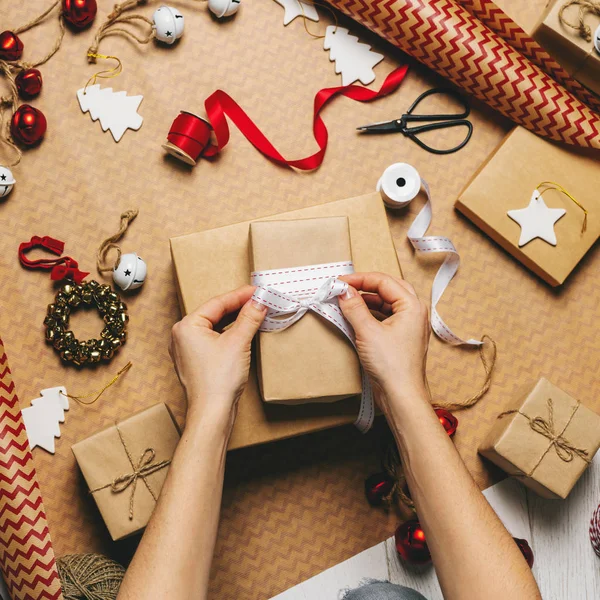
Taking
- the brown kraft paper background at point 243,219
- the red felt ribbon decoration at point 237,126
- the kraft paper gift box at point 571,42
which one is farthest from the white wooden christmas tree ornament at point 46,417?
the kraft paper gift box at point 571,42

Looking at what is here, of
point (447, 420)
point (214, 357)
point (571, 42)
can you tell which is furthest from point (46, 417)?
point (571, 42)

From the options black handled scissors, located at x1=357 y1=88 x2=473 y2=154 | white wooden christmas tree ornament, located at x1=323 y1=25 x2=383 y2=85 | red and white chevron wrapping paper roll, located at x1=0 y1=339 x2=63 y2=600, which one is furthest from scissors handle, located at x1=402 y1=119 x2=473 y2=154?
red and white chevron wrapping paper roll, located at x1=0 y1=339 x2=63 y2=600

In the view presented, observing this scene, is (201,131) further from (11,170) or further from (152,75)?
(11,170)

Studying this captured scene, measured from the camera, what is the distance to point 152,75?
51.3 inches

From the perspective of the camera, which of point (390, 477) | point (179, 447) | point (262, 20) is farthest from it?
point (262, 20)

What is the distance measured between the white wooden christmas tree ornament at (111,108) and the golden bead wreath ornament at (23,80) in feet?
0.29

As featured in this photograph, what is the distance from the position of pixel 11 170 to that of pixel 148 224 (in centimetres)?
28

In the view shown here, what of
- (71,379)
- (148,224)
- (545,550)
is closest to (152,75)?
(148,224)

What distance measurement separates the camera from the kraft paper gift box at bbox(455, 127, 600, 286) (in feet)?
4.20

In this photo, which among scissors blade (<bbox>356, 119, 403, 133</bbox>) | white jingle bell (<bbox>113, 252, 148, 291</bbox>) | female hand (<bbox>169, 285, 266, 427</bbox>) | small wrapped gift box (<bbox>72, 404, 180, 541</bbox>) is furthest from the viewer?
scissors blade (<bbox>356, 119, 403, 133</bbox>)

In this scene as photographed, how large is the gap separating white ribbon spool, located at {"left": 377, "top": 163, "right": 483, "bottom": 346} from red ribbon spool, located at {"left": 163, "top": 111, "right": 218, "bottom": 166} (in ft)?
1.15

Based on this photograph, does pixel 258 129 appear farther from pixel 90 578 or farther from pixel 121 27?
pixel 90 578

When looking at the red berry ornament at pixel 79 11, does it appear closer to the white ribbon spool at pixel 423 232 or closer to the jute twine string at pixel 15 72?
the jute twine string at pixel 15 72

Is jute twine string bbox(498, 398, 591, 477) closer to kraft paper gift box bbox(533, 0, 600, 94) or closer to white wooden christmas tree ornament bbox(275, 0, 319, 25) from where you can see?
kraft paper gift box bbox(533, 0, 600, 94)
